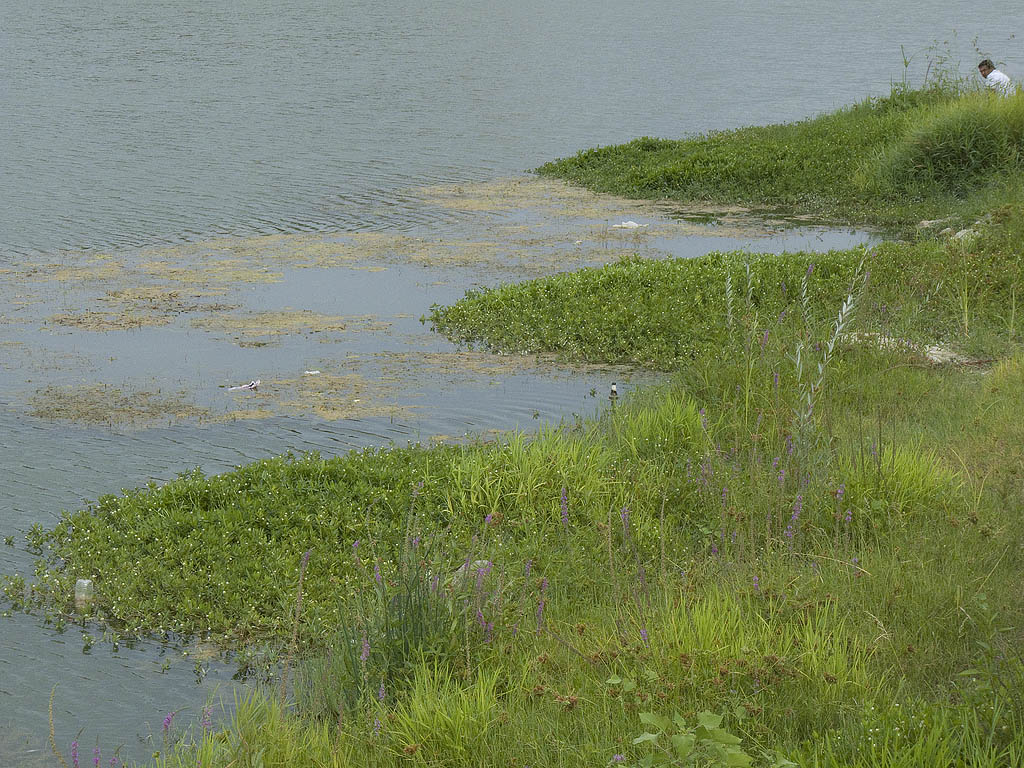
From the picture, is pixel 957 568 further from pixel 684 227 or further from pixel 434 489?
pixel 684 227

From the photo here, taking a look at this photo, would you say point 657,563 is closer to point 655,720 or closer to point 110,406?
point 655,720

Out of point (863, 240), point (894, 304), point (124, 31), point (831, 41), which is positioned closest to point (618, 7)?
point (831, 41)

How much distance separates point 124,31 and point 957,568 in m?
55.0

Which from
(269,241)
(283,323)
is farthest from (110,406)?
(269,241)

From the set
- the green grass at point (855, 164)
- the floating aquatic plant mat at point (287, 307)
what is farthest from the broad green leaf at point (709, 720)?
the green grass at point (855, 164)

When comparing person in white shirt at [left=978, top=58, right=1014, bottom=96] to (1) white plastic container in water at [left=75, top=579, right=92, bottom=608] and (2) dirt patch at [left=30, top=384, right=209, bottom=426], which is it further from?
(1) white plastic container in water at [left=75, top=579, right=92, bottom=608]

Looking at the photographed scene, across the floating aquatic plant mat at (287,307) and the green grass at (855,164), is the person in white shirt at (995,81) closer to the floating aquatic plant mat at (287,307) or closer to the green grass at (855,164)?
the green grass at (855,164)

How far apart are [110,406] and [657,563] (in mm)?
6183

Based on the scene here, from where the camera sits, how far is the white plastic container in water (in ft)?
24.0

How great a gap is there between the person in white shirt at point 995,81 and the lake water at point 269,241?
2.22 m

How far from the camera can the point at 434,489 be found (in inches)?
329

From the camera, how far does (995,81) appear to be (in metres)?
20.5

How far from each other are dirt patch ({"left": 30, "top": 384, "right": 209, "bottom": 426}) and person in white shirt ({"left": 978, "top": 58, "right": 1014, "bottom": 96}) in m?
14.9

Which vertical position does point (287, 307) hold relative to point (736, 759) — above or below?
above
